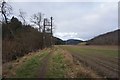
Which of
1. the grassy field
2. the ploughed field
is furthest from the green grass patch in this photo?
the ploughed field

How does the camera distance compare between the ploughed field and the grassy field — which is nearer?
the grassy field

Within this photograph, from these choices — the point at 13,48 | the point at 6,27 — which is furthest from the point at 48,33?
the point at 13,48

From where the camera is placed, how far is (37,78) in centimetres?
1353

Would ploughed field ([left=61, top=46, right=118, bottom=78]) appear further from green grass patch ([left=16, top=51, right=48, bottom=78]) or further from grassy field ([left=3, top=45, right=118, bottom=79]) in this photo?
green grass patch ([left=16, top=51, right=48, bottom=78])

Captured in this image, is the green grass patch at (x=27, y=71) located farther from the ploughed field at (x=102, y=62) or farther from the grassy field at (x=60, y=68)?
the ploughed field at (x=102, y=62)

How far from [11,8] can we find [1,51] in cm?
1330

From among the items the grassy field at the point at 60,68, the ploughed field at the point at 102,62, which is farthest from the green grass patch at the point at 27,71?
the ploughed field at the point at 102,62

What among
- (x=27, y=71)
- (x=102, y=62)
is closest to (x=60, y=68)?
(x=27, y=71)

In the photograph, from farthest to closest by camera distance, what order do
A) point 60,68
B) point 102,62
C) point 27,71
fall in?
1. point 102,62
2. point 60,68
3. point 27,71

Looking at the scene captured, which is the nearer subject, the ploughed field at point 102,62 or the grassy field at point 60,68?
the grassy field at point 60,68

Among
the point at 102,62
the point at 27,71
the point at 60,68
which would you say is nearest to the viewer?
the point at 27,71

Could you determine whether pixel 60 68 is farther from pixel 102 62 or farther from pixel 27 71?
pixel 102 62

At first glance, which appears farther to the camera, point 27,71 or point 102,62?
point 102,62

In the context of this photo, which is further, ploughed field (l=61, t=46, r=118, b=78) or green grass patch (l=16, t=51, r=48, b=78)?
ploughed field (l=61, t=46, r=118, b=78)
